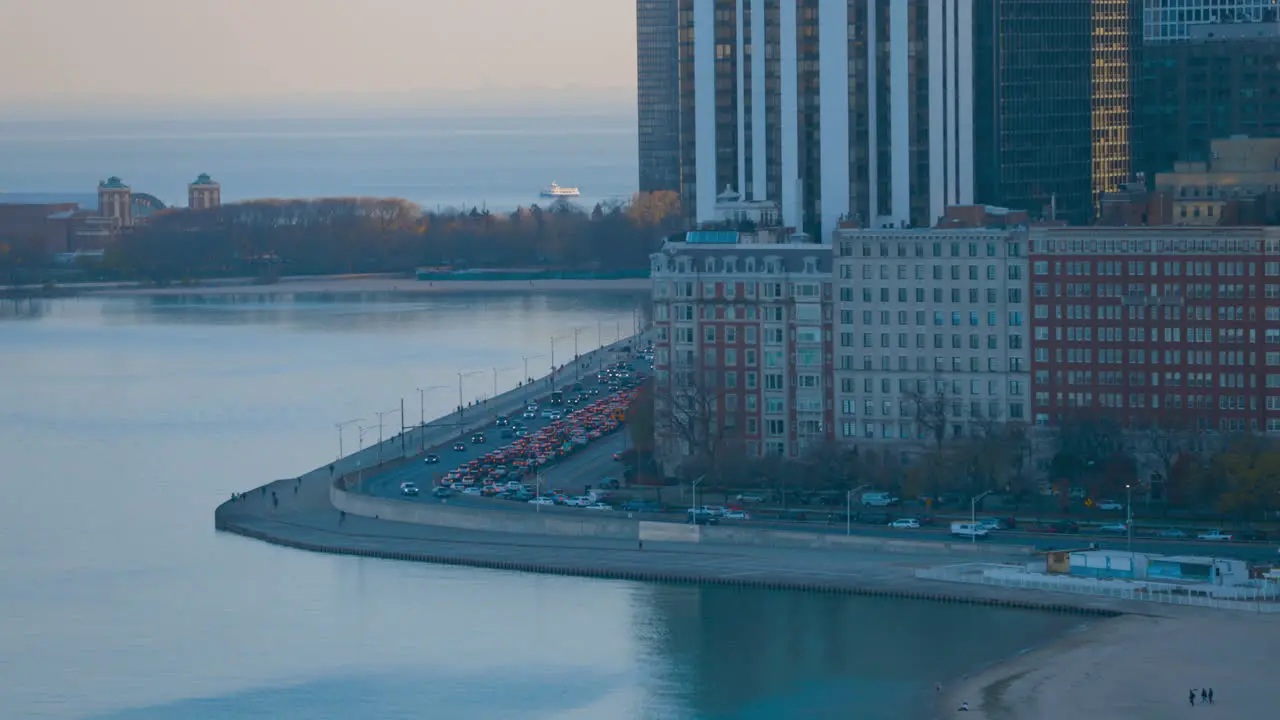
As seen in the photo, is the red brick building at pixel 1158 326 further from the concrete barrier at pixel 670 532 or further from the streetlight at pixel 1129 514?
the concrete barrier at pixel 670 532

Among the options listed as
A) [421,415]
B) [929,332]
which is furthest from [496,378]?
[929,332]

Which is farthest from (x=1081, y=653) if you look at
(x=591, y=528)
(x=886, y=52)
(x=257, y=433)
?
(x=257, y=433)

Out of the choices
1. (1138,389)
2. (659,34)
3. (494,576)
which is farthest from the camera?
(659,34)

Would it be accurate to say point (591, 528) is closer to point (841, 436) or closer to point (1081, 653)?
point (841, 436)

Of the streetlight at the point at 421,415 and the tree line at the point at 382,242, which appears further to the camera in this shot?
the tree line at the point at 382,242

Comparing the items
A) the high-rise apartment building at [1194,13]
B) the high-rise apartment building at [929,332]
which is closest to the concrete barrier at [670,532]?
the high-rise apartment building at [929,332]

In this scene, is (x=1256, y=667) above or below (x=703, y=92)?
below

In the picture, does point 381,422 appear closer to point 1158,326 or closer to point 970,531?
point 1158,326
